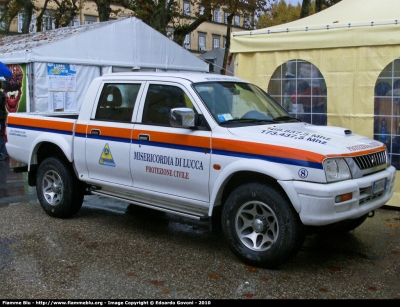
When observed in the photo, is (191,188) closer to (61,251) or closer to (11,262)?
(61,251)

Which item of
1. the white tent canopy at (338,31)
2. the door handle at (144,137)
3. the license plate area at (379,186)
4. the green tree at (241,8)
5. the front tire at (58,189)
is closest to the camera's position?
the license plate area at (379,186)

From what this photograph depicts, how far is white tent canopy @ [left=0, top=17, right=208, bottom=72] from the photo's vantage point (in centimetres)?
1410

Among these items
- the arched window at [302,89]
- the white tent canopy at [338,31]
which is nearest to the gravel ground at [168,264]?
the arched window at [302,89]

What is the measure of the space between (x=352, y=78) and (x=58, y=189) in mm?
4518

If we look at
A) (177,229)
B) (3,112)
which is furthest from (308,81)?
(3,112)

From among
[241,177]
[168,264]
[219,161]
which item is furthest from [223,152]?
[168,264]

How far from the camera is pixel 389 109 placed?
7.27m

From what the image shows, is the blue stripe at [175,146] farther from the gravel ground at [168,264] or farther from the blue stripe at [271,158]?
the gravel ground at [168,264]

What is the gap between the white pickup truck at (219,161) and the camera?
4.59 meters

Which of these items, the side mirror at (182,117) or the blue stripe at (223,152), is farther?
the side mirror at (182,117)

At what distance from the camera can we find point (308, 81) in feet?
26.1

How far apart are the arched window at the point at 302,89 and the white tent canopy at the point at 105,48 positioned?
26.3 feet

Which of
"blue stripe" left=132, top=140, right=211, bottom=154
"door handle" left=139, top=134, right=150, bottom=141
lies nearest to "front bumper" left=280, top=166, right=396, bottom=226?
"blue stripe" left=132, top=140, right=211, bottom=154

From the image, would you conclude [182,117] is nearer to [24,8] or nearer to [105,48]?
[105,48]
